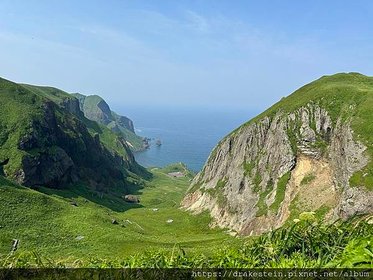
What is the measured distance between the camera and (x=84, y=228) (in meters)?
66.9

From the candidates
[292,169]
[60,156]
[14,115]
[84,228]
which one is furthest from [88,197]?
[292,169]

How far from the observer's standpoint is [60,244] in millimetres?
57750

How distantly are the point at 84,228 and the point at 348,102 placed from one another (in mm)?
51623

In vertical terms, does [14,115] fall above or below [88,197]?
above

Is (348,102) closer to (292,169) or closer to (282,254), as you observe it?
(292,169)

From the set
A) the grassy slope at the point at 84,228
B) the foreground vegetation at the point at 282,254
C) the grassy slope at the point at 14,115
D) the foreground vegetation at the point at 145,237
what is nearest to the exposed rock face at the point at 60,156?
the grassy slope at the point at 14,115

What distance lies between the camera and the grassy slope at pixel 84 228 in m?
57.6

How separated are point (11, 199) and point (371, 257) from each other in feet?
246

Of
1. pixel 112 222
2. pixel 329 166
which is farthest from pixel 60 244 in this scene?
pixel 329 166

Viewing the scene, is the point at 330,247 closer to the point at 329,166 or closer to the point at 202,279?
the point at 202,279

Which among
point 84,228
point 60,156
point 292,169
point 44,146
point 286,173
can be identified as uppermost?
point 292,169

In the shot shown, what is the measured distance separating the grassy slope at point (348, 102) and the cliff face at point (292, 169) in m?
0.23

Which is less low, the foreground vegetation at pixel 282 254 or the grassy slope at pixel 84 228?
the foreground vegetation at pixel 282 254

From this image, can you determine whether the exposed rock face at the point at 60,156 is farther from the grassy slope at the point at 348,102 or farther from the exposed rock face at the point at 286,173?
the grassy slope at the point at 348,102
